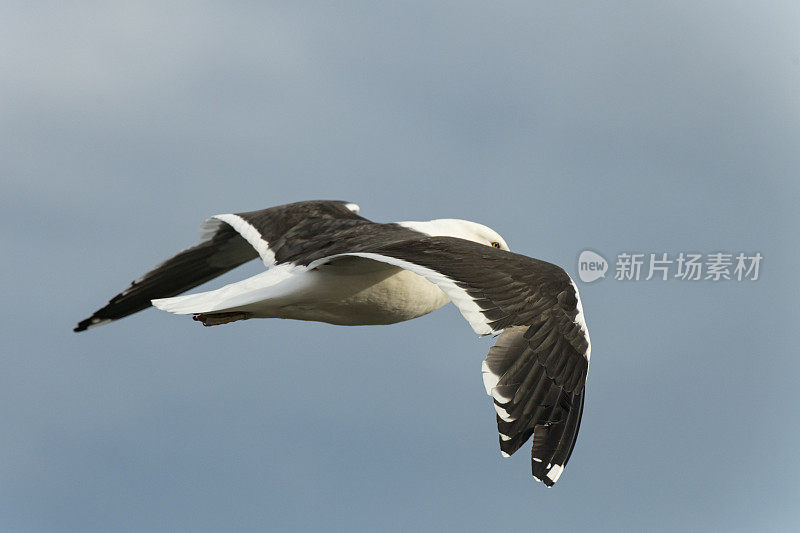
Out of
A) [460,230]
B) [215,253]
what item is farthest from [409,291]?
[215,253]

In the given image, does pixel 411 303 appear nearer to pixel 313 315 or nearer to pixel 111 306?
pixel 313 315

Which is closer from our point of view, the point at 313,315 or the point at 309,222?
the point at 313,315

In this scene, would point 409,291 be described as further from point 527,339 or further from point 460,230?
point 527,339

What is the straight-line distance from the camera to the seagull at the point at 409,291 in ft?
21.4

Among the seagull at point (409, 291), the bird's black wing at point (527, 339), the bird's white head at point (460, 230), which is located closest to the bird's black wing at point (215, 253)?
the seagull at point (409, 291)

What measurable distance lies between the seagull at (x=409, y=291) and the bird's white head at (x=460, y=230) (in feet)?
0.04

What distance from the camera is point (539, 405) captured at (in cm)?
657

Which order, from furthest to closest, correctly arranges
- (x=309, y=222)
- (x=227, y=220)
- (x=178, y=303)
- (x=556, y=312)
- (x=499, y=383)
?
(x=227, y=220) < (x=309, y=222) < (x=178, y=303) < (x=556, y=312) < (x=499, y=383)

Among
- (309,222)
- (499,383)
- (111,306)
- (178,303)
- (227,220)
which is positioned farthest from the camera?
(111,306)

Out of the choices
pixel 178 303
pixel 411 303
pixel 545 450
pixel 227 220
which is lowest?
pixel 545 450

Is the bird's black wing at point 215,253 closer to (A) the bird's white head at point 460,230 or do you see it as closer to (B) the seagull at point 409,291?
→ (B) the seagull at point 409,291

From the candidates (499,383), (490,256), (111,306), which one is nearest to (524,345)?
(499,383)

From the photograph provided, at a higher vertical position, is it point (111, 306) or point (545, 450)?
point (111, 306)

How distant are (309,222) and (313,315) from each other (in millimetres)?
1267
